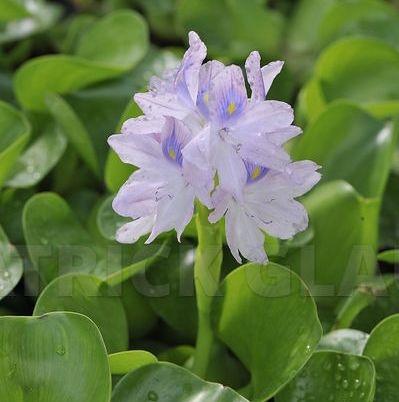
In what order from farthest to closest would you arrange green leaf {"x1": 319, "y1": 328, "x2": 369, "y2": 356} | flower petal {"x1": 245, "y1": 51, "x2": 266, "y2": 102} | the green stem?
green leaf {"x1": 319, "y1": 328, "x2": 369, "y2": 356} < the green stem < flower petal {"x1": 245, "y1": 51, "x2": 266, "y2": 102}

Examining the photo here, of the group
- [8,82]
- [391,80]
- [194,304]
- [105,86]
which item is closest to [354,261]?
[194,304]

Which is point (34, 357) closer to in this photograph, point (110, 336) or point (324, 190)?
point (110, 336)

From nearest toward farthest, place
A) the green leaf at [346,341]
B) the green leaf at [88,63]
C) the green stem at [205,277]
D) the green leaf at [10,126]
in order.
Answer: the green stem at [205,277]
the green leaf at [346,341]
the green leaf at [10,126]
the green leaf at [88,63]

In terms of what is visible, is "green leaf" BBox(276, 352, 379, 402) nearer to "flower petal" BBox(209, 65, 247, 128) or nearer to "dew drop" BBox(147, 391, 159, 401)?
"dew drop" BBox(147, 391, 159, 401)

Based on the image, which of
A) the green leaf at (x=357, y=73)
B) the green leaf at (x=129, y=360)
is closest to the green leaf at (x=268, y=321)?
the green leaf at (x=129, y=360)

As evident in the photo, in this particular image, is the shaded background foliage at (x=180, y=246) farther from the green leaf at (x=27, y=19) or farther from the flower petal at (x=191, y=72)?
the flower petal at (x=191, y=72)

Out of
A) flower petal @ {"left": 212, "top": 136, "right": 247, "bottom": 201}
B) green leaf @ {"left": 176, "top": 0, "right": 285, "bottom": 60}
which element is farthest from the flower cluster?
green leaf @ {"left": 176, "top": 0, "right": 285, "bottom": 60}

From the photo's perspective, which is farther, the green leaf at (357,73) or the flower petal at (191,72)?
the green leaf at (357,73)
